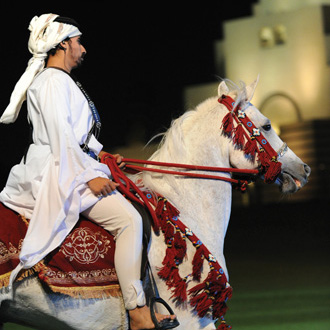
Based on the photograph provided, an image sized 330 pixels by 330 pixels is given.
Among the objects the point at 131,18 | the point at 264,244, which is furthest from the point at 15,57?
the point at 264,244

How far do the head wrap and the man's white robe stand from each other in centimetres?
10

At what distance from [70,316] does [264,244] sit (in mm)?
6404

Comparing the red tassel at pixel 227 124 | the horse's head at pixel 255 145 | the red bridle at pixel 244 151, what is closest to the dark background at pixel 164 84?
the horse's head at pixel 255 145

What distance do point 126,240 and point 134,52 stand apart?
600cm

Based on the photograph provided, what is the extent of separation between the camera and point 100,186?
A: 278 cm

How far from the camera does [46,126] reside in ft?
9.18

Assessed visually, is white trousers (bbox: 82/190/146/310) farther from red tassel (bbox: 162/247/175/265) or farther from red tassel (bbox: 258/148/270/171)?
red tassel (bbox: 258/148/270/171)

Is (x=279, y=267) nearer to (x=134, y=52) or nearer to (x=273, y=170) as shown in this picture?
(x=134, y=52)

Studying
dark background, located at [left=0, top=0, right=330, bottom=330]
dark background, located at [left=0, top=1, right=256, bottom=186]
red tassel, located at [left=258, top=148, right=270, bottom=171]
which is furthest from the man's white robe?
dark background, located at [left=0, top=1, right=256, bottom=186]

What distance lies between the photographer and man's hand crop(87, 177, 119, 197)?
2.78 m

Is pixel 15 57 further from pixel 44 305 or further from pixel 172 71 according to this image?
pixel 44 305

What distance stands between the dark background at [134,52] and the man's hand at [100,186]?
458 cm

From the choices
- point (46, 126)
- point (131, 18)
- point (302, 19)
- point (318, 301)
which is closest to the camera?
point (46, 126)

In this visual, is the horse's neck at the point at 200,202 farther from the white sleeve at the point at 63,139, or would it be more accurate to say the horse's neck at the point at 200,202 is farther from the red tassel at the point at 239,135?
the white sleeve at the point at 63,139
